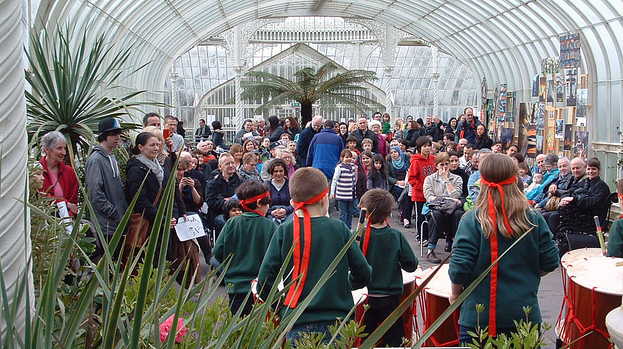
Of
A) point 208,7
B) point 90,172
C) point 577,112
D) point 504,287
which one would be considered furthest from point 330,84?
point 504,287

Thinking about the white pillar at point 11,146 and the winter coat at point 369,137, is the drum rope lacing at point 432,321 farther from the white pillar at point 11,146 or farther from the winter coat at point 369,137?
the winter coat at point 369,137

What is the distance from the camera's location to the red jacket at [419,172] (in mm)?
12016

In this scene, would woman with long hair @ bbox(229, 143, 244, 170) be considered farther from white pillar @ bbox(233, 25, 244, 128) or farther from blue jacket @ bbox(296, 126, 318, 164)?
white pillar @ bbox(233, 25, 244, 128)

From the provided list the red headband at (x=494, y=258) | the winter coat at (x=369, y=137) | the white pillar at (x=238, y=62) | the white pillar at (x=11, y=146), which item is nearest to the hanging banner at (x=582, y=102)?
the winter coat at (x=369, y=137)

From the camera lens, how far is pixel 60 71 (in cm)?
616

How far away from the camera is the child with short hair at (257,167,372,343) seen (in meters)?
4.08

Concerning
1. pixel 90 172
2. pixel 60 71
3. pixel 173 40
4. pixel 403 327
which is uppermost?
pixel 173 40

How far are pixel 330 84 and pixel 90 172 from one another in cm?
2043

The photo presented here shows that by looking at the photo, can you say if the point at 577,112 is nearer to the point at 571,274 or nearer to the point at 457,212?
the point at 457,212

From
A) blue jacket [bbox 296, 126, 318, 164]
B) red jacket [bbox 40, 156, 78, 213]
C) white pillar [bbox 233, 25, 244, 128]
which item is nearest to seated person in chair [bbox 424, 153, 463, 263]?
blue jacket [bbox 296, 126, 318, 164]

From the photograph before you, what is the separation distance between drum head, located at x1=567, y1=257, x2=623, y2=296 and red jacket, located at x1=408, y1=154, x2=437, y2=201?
6.45 meters

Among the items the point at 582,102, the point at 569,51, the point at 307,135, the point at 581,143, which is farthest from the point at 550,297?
the point at 569,51

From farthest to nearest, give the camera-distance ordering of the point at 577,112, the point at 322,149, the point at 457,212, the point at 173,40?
1. the point at 173,40
2. the point at 577,112
3. the point at 322,149
4. the point at 457,212

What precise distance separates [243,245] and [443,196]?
608cm
